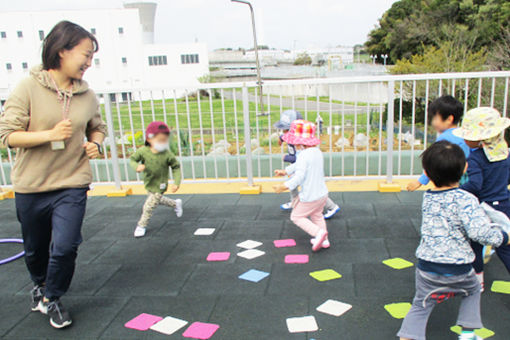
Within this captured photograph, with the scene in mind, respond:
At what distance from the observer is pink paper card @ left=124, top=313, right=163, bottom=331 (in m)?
2.73

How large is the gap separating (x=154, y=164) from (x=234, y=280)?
5.73 ft

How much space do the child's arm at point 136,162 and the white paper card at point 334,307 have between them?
2389 millimetres

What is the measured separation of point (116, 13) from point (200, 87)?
62.7 metres

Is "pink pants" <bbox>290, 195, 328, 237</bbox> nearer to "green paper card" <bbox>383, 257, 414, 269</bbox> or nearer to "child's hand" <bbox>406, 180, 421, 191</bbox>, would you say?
"green paper card" <bbox>383, 257, 414, 269</bbox>

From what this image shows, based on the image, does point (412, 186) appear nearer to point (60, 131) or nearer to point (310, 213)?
point (310, 213)

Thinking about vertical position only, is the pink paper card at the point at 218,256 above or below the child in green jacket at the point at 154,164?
below

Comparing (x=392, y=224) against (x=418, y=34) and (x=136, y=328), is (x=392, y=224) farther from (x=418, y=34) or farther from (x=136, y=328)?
(x=418, y=34)

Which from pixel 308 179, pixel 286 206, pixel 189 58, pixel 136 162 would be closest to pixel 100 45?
pixel 189 58

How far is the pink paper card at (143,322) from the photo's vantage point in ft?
8.96

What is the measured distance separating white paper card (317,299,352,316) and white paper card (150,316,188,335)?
938 mm

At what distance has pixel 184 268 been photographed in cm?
363

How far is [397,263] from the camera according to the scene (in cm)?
349

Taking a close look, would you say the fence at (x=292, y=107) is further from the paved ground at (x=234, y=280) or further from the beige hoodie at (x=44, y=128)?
the beige hoodie at (x=44, y=128)

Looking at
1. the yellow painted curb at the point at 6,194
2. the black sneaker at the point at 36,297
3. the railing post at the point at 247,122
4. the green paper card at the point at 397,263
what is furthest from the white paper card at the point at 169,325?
the yellow painted curb at the point at 6,194
